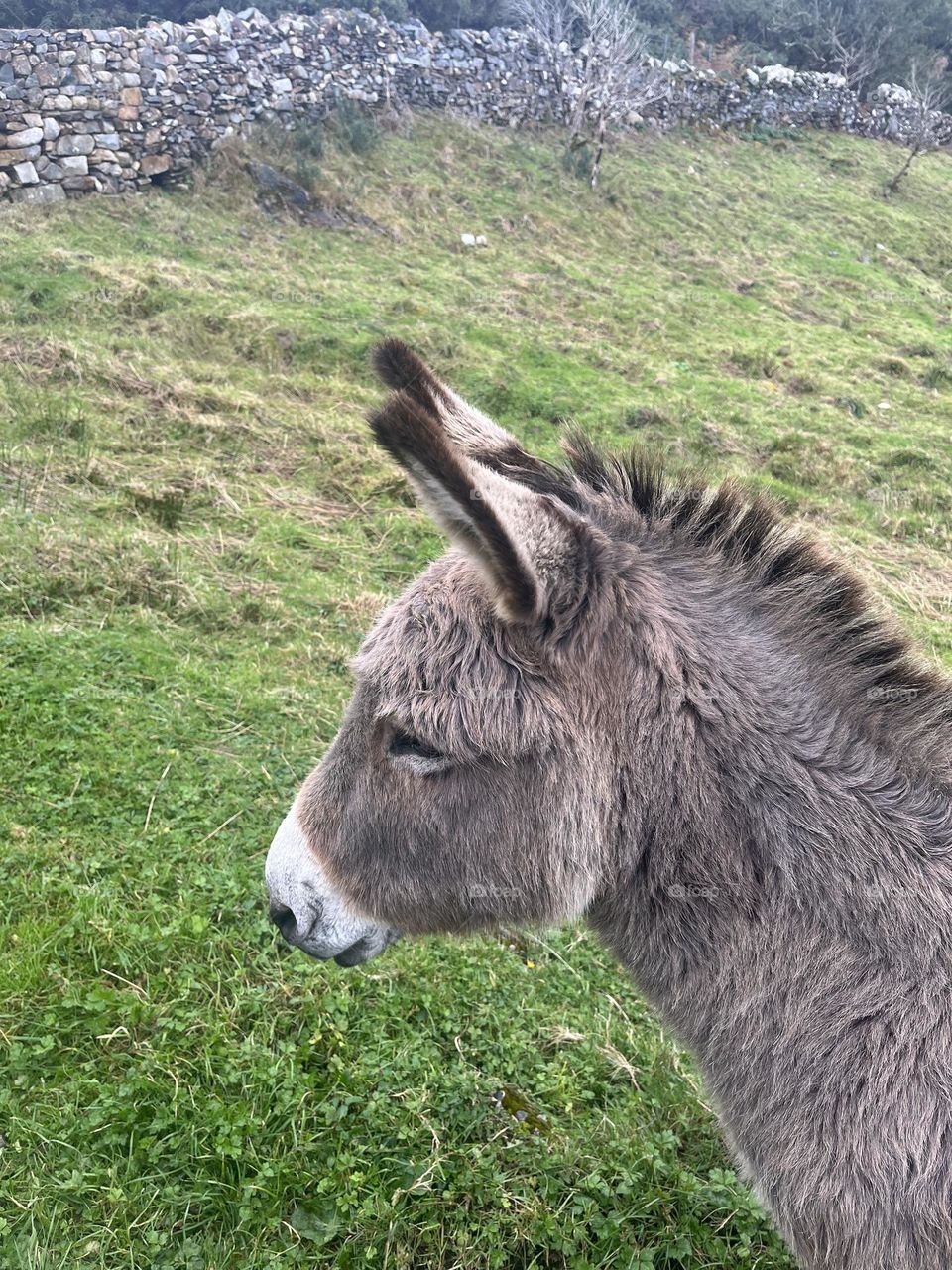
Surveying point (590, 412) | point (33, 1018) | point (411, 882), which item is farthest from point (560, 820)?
point (590, 412)

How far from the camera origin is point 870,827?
1926mm

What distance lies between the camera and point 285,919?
7.70 ft

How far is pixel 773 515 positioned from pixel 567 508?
56 centimetres

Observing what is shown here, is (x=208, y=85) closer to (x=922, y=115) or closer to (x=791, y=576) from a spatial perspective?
(x=791, y=576)

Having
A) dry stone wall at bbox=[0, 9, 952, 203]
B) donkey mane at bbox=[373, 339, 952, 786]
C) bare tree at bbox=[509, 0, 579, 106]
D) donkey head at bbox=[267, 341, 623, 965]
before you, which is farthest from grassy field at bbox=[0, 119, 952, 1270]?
bare tree at bbox=[509, 0, 579, 106]

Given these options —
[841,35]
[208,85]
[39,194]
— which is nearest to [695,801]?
[39,194]

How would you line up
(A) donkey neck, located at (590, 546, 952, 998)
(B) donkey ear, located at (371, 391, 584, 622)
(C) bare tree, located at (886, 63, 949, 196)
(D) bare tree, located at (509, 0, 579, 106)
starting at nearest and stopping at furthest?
(B) donkey ear, located at (371, 391, 584, 622) < (A) donkey neck, located at (590, 546, 952, 998) < (D) bare tree, located at (509, 0, 579, 106) < (C) bare tree, located at (886, 63, 949, 196)

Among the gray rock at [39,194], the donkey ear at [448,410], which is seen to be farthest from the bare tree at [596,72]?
the donkey ear at [448,410]

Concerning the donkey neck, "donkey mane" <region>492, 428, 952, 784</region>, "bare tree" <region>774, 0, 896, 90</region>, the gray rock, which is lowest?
the gray rock

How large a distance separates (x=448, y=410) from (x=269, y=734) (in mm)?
3343

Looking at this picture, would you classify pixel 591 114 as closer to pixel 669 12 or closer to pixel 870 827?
pixel 669 12

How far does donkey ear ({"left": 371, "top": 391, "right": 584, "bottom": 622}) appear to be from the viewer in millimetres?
1720

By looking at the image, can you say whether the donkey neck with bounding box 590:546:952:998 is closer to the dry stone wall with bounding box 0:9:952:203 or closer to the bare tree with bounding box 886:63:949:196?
the dry stone wall with bounding box 0:9:952:203

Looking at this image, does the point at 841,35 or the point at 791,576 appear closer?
the point at 791,576
